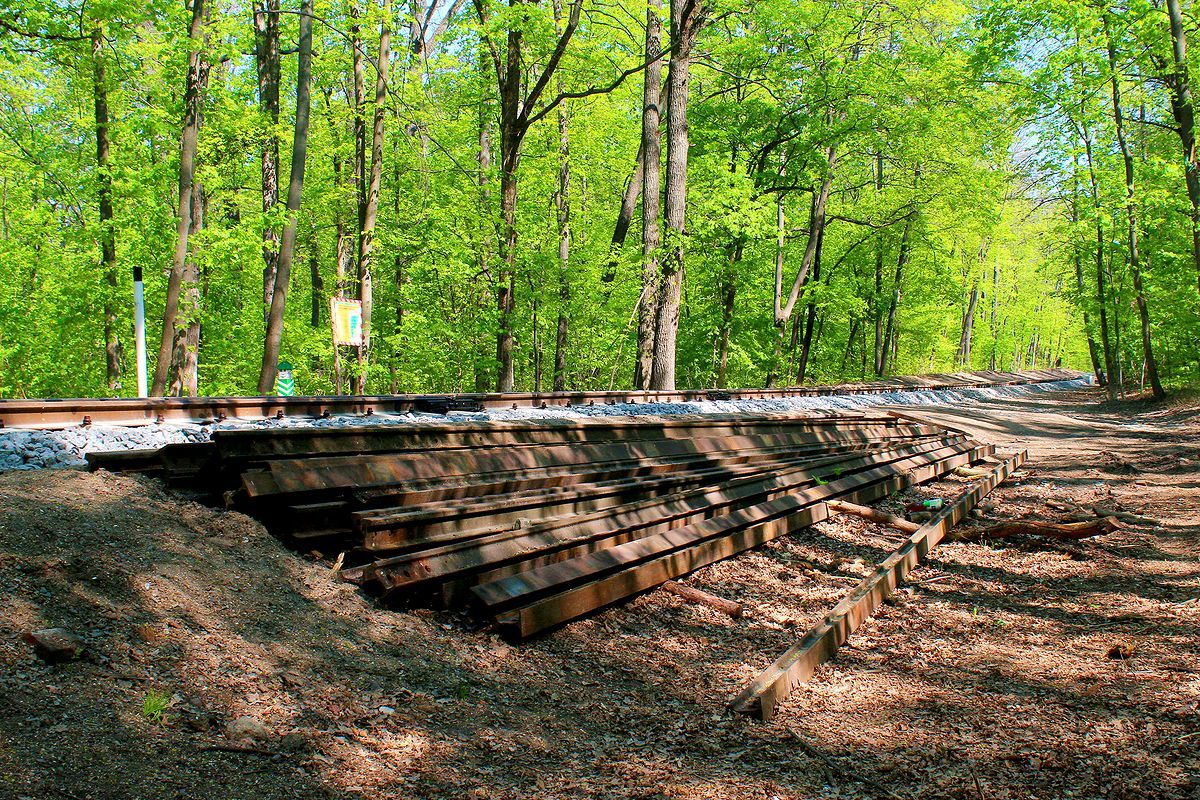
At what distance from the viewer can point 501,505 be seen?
5578mm

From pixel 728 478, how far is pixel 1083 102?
21.4m

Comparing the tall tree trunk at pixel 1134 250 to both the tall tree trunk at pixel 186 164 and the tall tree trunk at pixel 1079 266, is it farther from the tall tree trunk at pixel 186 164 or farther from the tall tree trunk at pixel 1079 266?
the tall tree trunk at pixel 186 164

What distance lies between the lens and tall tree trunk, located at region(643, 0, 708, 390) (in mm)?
15594

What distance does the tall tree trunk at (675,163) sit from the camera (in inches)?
614

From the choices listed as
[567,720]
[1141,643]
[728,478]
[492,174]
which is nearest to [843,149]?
[492,174]

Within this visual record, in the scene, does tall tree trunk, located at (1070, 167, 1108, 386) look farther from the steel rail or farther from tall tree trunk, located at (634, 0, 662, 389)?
the steel rail

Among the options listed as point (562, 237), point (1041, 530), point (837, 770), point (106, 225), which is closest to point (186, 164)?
point (106, 225)

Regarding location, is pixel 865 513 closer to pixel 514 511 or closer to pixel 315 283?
pixel 514 511

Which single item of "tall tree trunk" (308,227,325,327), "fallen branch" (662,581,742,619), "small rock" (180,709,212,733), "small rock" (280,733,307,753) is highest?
"tall tree trunk" (308,227,325,327)

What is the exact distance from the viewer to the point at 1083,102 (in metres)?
22.2

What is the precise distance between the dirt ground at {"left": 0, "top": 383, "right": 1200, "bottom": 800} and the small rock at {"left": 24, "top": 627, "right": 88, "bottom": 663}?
0.05 meters

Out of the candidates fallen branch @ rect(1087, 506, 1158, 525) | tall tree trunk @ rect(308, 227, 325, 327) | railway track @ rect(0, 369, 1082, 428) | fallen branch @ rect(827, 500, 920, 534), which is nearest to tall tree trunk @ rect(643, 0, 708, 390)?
railway track @ rect(0, 369, 1082, 428)

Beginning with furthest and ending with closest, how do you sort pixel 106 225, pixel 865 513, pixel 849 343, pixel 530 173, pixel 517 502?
pixel 849 343 < pixel 530 173 < pixel 106 225 < pixel 865 513 < pixel 517 502

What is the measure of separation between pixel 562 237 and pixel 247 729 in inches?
724
